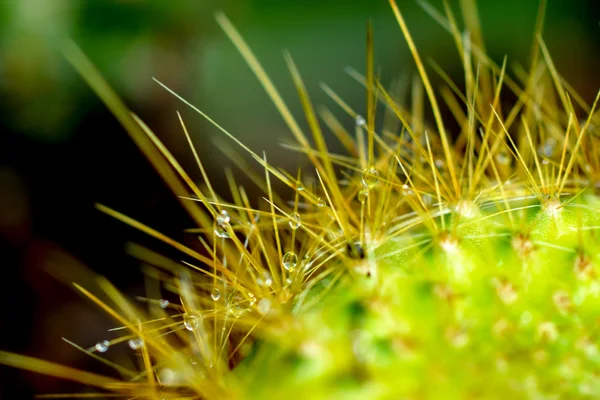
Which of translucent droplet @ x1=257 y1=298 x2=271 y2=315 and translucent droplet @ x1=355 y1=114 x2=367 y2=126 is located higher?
translucent droplet @ x1=355 y1=114 x2=367 y2=126

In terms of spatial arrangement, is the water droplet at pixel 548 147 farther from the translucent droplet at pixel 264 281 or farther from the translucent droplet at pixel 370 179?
the translucent droplet at pixel 264 281

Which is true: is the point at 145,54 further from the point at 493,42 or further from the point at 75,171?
the point at 493,42

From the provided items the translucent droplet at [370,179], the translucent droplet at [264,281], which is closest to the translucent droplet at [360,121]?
the translucent droplet at [370,179]

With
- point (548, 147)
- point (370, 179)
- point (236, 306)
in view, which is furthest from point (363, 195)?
point (548, 147)

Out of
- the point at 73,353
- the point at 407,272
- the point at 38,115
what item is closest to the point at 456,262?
the point at 407,272

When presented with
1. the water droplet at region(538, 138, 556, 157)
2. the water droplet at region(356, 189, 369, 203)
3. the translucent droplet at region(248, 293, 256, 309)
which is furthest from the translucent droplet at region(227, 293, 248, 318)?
the water droplet at region(538, 138, 556, 157)

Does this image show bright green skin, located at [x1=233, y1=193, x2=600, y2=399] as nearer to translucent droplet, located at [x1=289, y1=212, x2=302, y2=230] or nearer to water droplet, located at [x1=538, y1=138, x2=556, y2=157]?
translucent droplet, located at [x1=289, y1=212, x2=302, y2=230]
